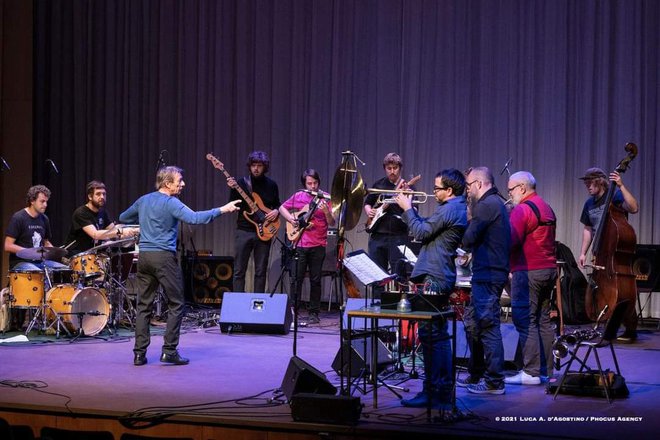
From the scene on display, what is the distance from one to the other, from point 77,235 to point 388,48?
542cm

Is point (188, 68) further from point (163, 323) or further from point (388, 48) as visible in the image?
point (163, 323)

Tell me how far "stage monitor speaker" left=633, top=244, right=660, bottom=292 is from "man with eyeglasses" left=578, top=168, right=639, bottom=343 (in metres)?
0.83

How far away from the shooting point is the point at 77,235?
32.8 ft

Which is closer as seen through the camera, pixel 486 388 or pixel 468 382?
pixel 486 388

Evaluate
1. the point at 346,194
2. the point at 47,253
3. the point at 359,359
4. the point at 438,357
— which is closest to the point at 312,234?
the point at 47,253

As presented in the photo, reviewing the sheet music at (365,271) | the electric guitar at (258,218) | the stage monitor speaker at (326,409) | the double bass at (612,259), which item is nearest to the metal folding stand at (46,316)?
the electric guitar at (258,218)

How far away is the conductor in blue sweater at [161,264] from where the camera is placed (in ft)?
24.6

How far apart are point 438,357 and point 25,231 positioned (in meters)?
5.98

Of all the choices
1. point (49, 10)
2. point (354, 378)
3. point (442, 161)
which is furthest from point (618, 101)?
point (49, 10)

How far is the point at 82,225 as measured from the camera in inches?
388

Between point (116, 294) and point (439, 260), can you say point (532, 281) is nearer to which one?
point (439, 260)

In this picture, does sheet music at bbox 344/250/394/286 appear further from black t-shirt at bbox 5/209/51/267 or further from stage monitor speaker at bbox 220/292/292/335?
black t-shirt at bbox 5/209/51/267

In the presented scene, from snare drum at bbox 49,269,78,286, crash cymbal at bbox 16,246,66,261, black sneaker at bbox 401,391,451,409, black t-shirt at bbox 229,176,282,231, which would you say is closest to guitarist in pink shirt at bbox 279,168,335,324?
black t-shirt at bbox 229,176,282,231

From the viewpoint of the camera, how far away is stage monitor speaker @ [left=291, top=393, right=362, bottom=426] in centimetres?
520
